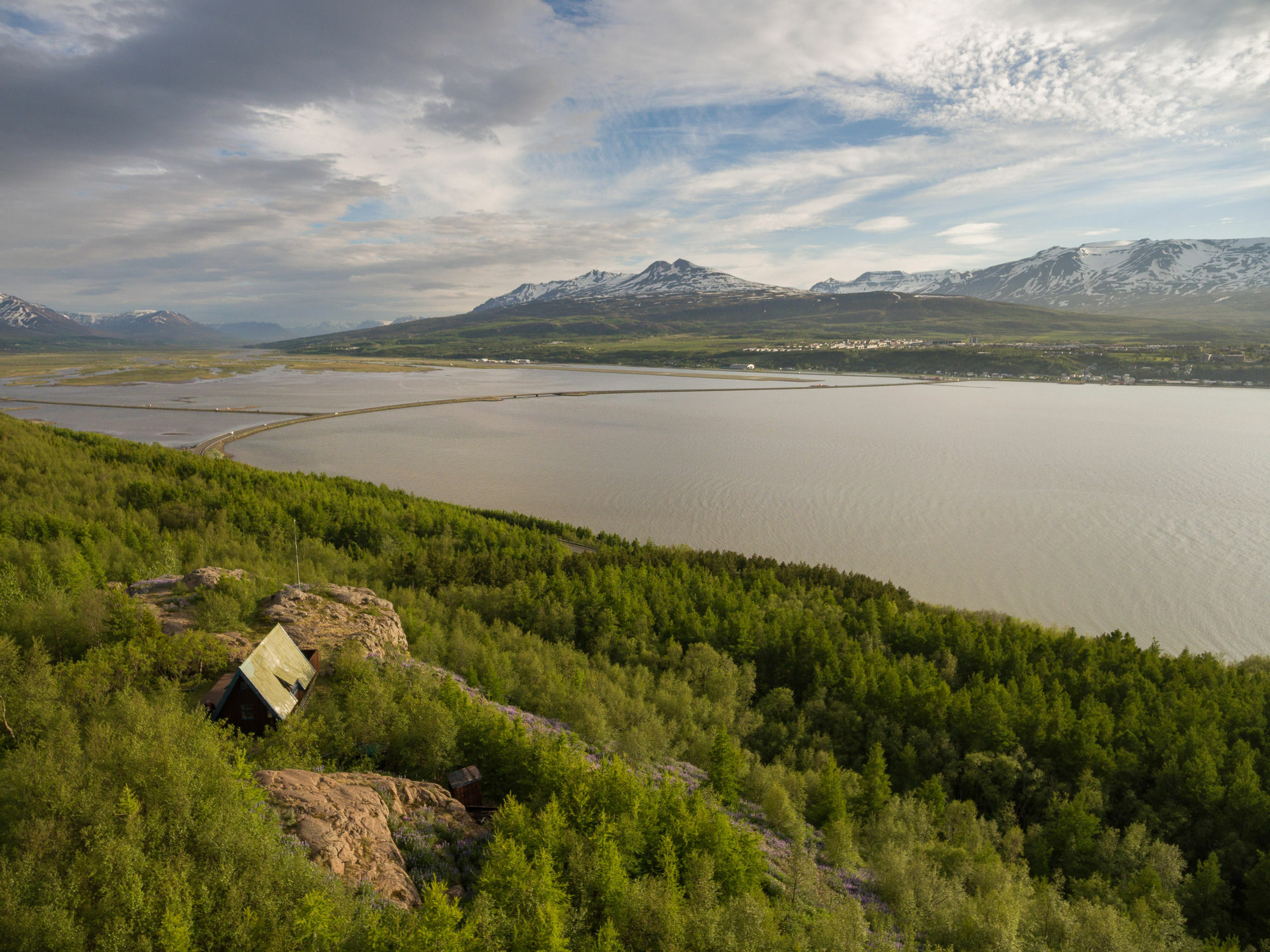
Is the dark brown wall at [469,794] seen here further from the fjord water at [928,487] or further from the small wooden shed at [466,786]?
the fjord water at [928,487]

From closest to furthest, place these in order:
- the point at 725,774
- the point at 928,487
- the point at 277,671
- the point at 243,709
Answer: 1. the point at 243,709
2. the point at 277,671
3. the point at 725,774
4. the point at 928,487

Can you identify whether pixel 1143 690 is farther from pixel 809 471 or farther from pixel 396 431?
pixel 396 431

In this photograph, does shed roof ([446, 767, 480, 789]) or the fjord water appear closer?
shed roof ([446, 767, 480, 789])

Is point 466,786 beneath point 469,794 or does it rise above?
above

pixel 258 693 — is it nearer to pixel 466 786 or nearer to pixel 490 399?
pixel 466 786

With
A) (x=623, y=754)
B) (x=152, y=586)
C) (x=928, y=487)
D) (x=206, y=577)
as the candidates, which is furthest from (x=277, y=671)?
(x=928, y=487)

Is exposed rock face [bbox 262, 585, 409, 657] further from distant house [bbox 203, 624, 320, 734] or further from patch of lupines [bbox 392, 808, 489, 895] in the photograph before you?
patch of lupines [bbox 392, 808, 489, 895]

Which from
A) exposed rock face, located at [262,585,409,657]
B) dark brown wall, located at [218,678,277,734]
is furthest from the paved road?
dark brown wall, located at [218,678,277,734]

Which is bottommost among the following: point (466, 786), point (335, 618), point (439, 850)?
point (466, 786)
